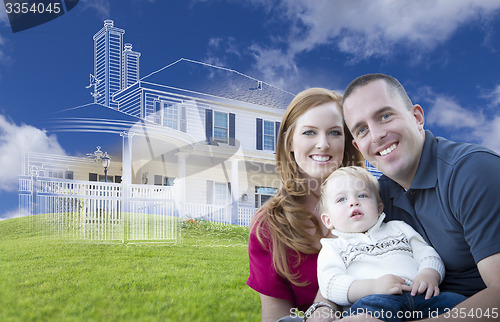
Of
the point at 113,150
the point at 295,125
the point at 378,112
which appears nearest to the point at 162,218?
the point at 113,150

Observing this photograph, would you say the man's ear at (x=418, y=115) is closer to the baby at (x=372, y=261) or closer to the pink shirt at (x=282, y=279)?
the baby at (x=372, y=261)

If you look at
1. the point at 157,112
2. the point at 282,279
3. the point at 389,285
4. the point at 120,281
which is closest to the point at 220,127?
the point at 157,112

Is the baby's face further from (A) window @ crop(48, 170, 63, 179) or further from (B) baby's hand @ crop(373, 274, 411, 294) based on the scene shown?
(A) window @ crop(48, 170, 63, 179)

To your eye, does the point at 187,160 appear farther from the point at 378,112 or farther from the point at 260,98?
the point at 378,112

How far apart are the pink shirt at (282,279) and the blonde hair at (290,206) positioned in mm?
39

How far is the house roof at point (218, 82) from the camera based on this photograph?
453 inches

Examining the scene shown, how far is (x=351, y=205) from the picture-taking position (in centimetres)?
220

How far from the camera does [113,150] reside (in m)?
9.70

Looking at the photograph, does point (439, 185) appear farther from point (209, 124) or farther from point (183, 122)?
point (209, 124)

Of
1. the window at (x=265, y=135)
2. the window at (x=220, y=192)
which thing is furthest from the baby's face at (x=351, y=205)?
the window at (x=265, y=135)

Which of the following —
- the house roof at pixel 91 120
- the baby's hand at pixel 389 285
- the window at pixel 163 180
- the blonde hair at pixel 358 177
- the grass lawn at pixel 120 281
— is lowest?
the grass lawn at pixel 120 281

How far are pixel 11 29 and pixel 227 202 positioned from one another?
6.03m

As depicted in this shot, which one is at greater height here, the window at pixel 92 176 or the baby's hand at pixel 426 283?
the window at pixel 92 176

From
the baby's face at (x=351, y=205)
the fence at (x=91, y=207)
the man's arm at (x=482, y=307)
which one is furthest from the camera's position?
the fence at (x=91, y=207)
